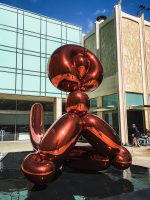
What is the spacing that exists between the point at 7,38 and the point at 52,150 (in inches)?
769

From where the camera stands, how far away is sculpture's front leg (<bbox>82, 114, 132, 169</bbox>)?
4512 mm

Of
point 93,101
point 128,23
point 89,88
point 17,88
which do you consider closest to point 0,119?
point 17,88

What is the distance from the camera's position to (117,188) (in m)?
4.14

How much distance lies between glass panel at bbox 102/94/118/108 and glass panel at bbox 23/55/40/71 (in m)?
7.07

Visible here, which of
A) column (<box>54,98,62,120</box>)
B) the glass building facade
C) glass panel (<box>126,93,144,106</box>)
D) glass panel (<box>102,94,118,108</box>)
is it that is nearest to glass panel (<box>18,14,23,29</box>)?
the glass building facade

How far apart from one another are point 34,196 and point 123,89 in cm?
1672

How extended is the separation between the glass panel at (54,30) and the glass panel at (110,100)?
826 cm

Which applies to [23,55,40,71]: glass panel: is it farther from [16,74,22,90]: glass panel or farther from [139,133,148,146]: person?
[139,133,148,146]: person

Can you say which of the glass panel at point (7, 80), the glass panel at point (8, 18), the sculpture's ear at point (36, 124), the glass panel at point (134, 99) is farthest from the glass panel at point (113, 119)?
the sculpture's ear at point (36, 124)

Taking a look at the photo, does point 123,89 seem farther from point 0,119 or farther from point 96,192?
point 96,192

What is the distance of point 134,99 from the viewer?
2036 cm

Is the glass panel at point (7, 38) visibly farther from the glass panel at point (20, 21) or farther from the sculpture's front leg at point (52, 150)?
the sculpture's front leg at point (52, 150)

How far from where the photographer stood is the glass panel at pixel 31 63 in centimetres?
2202

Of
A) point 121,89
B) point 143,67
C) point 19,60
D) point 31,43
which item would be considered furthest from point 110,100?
point 31,43
